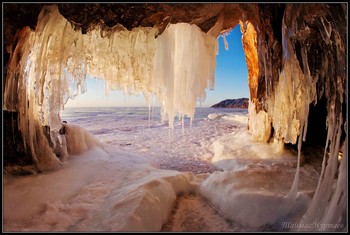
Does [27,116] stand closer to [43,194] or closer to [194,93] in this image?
[43,194]

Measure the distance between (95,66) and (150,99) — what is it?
6.04ft

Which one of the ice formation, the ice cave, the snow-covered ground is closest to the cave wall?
the ice cave

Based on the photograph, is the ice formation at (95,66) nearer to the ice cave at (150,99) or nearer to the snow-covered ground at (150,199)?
the ice cave at (150,99)

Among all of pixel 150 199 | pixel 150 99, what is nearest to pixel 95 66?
pixel 150 99

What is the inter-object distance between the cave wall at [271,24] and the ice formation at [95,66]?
26 cm

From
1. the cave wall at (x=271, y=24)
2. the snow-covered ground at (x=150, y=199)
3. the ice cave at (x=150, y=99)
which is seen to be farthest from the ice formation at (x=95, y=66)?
the snow-covered ground at (x=150, y=199)

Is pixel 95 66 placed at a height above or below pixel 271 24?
below

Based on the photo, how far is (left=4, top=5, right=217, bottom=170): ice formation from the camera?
4.61m

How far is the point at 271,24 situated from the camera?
16.2ft

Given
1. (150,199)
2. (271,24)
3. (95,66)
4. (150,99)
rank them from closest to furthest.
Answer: (150,199)
(271,24)
(95,66)
(150,99)

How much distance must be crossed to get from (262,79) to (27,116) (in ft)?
22.6

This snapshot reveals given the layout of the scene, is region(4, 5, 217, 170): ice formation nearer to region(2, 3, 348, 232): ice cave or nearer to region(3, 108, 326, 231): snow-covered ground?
region(2, 3, 348, 232): ice cave

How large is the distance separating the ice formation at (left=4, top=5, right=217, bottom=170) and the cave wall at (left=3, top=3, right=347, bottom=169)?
26 centimetres

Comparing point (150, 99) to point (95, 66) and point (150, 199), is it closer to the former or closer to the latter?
point (95, 66)
